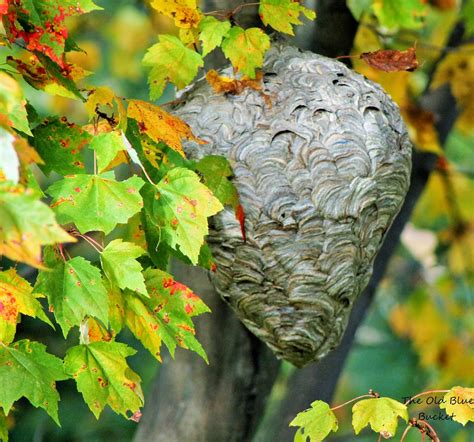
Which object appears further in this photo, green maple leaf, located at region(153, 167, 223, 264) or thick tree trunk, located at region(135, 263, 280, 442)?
thick tree trunk, located at region(135, 263, 280, 442)

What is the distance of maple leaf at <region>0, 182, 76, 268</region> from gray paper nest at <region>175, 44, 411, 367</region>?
3.38ft

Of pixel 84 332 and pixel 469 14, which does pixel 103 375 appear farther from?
pixel 469 14

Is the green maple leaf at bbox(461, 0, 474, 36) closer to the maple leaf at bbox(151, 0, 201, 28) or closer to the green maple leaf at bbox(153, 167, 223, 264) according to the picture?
the maple leaf at bbox(151, 0, 201, 28)

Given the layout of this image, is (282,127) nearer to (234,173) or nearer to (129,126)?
(234,173)

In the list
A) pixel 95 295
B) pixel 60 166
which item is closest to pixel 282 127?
pixel 60 166

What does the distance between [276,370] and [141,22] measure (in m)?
3.93

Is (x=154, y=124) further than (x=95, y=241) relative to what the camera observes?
Yes

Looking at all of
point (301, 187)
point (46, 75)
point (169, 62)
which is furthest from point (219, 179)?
point (46, 75)

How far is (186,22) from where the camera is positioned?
2139 mm

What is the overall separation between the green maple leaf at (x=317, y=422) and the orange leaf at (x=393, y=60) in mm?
943

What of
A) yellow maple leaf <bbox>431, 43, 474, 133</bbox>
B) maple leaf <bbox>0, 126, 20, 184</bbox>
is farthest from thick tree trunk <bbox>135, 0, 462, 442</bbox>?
maple leaf <bbox>0, 126, 20, 184</bbox>

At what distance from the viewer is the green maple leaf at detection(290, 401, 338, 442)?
196 centimetres

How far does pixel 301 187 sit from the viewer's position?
2.23 m

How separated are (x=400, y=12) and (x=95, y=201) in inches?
56.1
